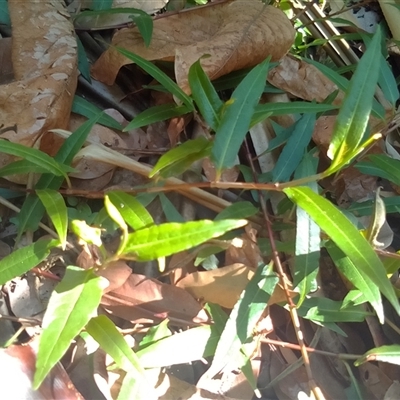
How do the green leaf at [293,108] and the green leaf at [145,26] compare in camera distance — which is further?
the green leaf at [145,26]

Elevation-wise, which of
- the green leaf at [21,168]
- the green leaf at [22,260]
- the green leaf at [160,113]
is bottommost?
the green leaf at [22,260]

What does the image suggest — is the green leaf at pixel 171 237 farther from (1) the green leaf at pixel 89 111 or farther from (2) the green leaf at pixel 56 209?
(1) the green leaf at pixel 89 111

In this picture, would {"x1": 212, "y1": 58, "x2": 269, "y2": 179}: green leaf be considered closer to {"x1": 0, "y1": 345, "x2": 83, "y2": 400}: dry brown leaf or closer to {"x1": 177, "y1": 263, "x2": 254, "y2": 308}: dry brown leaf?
{"x1": 177, "y1": 263, "x2": 254, "y2": 308}: dry brown leaf

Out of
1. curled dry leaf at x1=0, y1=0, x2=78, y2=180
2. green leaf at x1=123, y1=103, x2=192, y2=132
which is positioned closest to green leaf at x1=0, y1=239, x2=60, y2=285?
curled dry leaf at x1=0, y1=0, x2=78, y2=180

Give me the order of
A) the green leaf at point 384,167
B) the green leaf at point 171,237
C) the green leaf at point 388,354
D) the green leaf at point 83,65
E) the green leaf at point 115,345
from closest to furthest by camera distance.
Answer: the green leaf at point 171,237 → the green leaf at point 115,345 → the green leaf at point 388,354 → the green leaf at point 384,167 → the green leaf at point 83,65

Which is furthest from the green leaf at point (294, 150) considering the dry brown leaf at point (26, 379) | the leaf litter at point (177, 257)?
the dry brown leaf at point (26, 379)

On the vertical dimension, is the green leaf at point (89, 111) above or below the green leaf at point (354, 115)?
below

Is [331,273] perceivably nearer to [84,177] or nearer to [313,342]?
[313,342]

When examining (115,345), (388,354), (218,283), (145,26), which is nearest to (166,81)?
(145,26)
